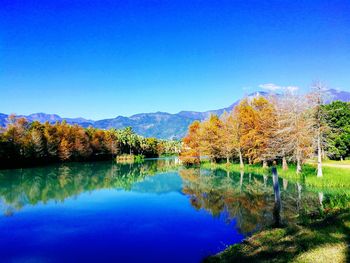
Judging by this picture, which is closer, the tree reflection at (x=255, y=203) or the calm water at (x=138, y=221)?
the calm water at (x=138, y=221)

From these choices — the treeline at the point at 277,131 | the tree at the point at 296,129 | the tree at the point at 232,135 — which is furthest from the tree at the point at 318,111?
the tree at the point at 232,135

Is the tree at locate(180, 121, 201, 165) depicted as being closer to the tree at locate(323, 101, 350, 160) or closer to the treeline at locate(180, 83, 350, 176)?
the treeline at locate(180, 83, 350, 176)

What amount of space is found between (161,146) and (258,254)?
152 metres

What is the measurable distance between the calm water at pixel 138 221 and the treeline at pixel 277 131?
21.1 feet

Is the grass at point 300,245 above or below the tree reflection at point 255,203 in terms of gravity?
above

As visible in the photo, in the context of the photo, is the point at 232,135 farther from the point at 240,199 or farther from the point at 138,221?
the point at 138,221

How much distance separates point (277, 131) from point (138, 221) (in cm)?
2473

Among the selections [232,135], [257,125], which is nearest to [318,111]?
[257,125]

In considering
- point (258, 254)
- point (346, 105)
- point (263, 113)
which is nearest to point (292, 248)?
point (258, 254)

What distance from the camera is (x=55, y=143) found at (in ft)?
274

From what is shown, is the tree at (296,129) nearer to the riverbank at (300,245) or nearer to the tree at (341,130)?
the riverbank at (300,245)

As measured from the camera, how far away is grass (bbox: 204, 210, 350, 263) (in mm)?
8547

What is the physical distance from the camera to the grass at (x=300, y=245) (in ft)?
28.0

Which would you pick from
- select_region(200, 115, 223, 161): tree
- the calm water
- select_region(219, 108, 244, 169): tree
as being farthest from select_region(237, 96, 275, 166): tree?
the calm water
